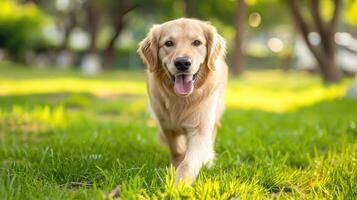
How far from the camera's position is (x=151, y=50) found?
429 cm

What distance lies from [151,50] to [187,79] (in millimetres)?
473

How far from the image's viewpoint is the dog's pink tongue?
13.1 feet

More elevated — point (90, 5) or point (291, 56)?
point (90, 5)

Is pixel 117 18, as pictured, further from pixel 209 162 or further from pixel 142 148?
pixel 209 162

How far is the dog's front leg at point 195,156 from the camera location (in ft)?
11.7

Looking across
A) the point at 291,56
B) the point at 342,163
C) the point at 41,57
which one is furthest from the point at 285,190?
the point at 291,56

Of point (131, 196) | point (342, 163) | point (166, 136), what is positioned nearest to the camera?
point (131, 196)

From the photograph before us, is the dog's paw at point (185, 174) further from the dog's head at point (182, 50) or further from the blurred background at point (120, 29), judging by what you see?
the blurred background at point (120, 29)

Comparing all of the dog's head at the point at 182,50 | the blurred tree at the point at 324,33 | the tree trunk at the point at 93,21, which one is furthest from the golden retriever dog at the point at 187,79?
the tree trunk at the point at 93,21

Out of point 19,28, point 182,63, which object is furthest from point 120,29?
point 182,63

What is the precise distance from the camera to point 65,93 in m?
11.8

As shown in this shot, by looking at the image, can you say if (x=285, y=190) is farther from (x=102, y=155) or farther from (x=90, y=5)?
(x=90, y=5)

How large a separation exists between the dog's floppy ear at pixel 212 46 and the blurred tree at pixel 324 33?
1126cm

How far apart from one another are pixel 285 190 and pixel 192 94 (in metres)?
1.10
